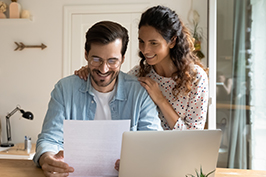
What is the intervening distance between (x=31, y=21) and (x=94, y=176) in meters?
2.83

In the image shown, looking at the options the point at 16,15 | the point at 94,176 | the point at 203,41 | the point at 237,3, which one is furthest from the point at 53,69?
the point at 94,176

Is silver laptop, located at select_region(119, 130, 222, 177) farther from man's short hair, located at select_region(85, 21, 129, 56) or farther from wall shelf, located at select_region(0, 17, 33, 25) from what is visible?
wall shelf, located at select_region(0, 17, 33, 25)

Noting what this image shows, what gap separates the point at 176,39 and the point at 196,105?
14.7 inches

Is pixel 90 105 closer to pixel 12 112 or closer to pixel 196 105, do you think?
pixel 196 105

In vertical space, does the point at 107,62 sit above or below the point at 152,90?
above

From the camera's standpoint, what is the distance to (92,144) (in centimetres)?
97

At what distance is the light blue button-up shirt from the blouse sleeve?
276 mm

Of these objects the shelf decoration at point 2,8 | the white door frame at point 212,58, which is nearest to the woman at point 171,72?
the white door frame at point 212,58

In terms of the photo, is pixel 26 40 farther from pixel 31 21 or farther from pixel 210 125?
pixel 210 125

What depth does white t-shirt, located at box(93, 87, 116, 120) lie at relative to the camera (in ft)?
4.56

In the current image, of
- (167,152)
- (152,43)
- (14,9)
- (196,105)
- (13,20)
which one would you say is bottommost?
(167,152)

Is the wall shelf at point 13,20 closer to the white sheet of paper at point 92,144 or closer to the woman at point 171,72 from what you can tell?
the woman at point 171,72

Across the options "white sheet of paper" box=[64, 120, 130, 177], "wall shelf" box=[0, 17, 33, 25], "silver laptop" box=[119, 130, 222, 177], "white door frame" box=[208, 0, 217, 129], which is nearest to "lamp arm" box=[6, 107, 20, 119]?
"wall shelf" box=[0, 17, 33, 25]

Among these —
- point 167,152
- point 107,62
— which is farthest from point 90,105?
point 167,152
